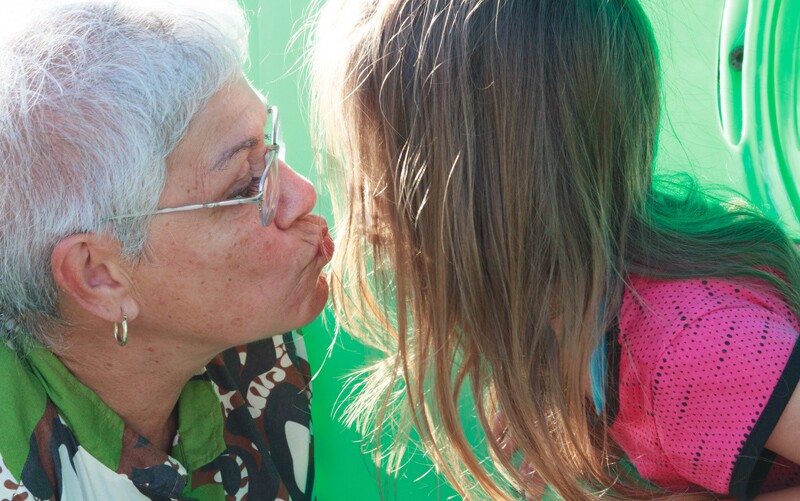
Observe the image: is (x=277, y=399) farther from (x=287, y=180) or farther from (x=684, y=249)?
(x=684, y=249)

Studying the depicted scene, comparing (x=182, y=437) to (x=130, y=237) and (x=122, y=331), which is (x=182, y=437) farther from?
(x=130, y=237)

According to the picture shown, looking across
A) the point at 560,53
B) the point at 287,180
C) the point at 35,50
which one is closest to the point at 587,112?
the point at 560,53

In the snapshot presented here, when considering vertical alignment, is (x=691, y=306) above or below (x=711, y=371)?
above

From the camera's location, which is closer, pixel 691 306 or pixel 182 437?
pixel 691 306

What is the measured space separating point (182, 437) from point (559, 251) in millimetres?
1001

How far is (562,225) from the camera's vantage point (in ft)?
5.55

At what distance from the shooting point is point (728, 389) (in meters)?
1.53

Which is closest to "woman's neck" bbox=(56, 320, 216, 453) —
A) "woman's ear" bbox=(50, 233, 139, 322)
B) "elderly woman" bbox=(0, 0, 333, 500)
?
"elderly woman" bbox=(0, 0, 333, 500)

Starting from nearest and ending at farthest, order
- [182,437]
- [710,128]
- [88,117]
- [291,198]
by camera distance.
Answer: [88,117]
[291,198]
[182,437]
[710,128]

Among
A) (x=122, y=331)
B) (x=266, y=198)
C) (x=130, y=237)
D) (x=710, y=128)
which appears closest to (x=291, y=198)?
(x=266, y=198)

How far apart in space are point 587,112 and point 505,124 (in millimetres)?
162

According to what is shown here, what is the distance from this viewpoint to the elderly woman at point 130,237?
1656 millimetres

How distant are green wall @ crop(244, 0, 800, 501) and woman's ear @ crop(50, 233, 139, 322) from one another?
1.91ft

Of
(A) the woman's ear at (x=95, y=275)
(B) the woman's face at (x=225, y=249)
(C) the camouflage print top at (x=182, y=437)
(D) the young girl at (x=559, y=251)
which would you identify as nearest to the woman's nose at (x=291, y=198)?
(B) the woman's face at (x=225, y=249)
